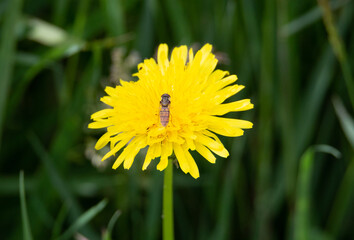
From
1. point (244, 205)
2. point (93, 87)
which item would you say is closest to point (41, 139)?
point (93, 87)

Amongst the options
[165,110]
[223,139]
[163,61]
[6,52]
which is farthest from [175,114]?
[6,52]

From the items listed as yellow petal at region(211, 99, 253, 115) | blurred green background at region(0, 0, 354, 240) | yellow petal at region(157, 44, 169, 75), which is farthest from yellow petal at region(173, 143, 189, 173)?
blurred green background at region(0, 0, 354, 240)

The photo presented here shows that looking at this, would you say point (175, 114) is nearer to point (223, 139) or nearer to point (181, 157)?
point (181, 157)

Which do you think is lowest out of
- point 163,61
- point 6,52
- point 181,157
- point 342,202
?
point 342,202

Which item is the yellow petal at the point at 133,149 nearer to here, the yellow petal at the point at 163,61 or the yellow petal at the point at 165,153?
the yellow petal at the point at 165,153

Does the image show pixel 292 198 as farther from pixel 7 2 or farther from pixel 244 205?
pixel 7 2

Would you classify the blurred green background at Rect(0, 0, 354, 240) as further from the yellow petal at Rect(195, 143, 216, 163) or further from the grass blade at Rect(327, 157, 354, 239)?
the yellow petal at Rect(195, 143, 216, 163)
